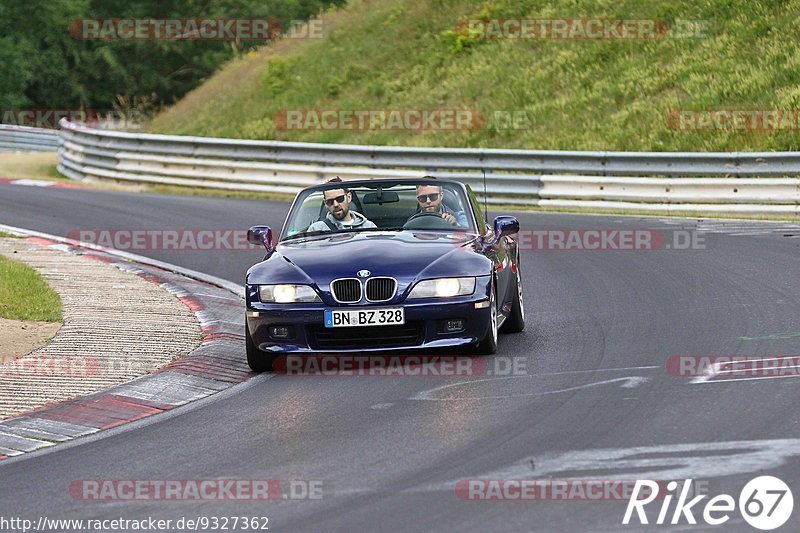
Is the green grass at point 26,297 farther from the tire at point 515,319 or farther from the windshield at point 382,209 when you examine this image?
the tire at point 515,319

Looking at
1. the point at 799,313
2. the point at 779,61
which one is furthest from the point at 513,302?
the point at 779,61

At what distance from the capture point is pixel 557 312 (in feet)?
40.5

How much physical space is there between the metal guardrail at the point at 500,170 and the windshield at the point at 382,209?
36.2ft

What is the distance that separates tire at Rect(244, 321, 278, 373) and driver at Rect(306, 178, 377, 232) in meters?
1.53

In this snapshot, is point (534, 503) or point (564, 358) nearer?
point (534, 503)

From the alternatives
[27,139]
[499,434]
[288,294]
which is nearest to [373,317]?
[288,294]

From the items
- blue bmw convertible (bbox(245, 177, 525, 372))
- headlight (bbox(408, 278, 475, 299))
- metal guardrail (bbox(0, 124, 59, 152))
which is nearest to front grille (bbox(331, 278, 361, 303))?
blue bmw convertible (bbox(245, 177, 525, 372))

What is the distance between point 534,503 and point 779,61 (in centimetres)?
2410

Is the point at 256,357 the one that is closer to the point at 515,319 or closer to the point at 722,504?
the point at 515,319

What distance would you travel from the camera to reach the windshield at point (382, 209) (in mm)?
11125

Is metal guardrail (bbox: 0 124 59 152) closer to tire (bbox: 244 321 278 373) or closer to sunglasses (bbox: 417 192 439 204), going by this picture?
sunglasses (bbox: 417 192 439 204)

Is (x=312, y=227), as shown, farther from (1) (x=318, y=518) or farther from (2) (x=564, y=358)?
(1) (x=318, y=518)

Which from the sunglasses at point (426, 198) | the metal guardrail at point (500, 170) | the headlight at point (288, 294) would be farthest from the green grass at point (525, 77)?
the headlight at point (288, 294)

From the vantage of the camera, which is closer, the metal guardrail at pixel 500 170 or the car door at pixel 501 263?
the car door at pixel 501 263
